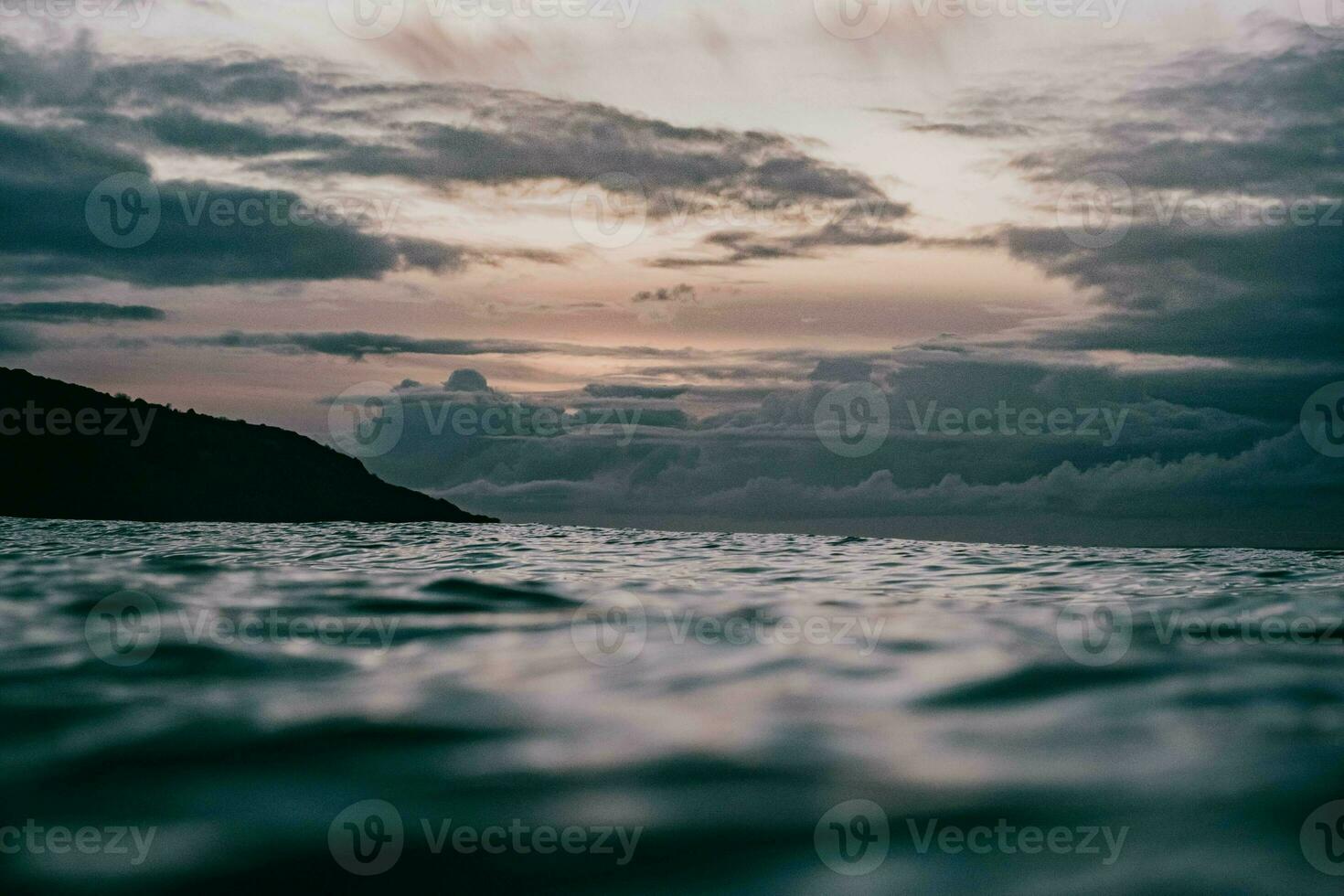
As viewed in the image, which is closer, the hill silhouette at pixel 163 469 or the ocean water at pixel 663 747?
the ocean water at pixel 663 747

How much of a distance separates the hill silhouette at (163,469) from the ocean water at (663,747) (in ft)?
401

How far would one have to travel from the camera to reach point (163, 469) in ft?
474

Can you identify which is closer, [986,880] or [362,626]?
[986,880]

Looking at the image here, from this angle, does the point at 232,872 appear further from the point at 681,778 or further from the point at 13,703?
the point at 13,703

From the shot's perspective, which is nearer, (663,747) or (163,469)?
(663,747)

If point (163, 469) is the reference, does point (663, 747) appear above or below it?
above

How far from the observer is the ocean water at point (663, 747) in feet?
9.88

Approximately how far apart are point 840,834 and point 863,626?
15.6ft

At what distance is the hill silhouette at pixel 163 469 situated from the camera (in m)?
136

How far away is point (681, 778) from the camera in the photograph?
3.83 metres

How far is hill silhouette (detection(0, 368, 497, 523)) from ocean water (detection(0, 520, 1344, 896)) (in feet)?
401

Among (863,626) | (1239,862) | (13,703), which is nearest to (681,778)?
(1239,862)

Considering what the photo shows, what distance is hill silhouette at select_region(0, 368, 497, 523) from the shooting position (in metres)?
136

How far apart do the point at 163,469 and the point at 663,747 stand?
523 ft
